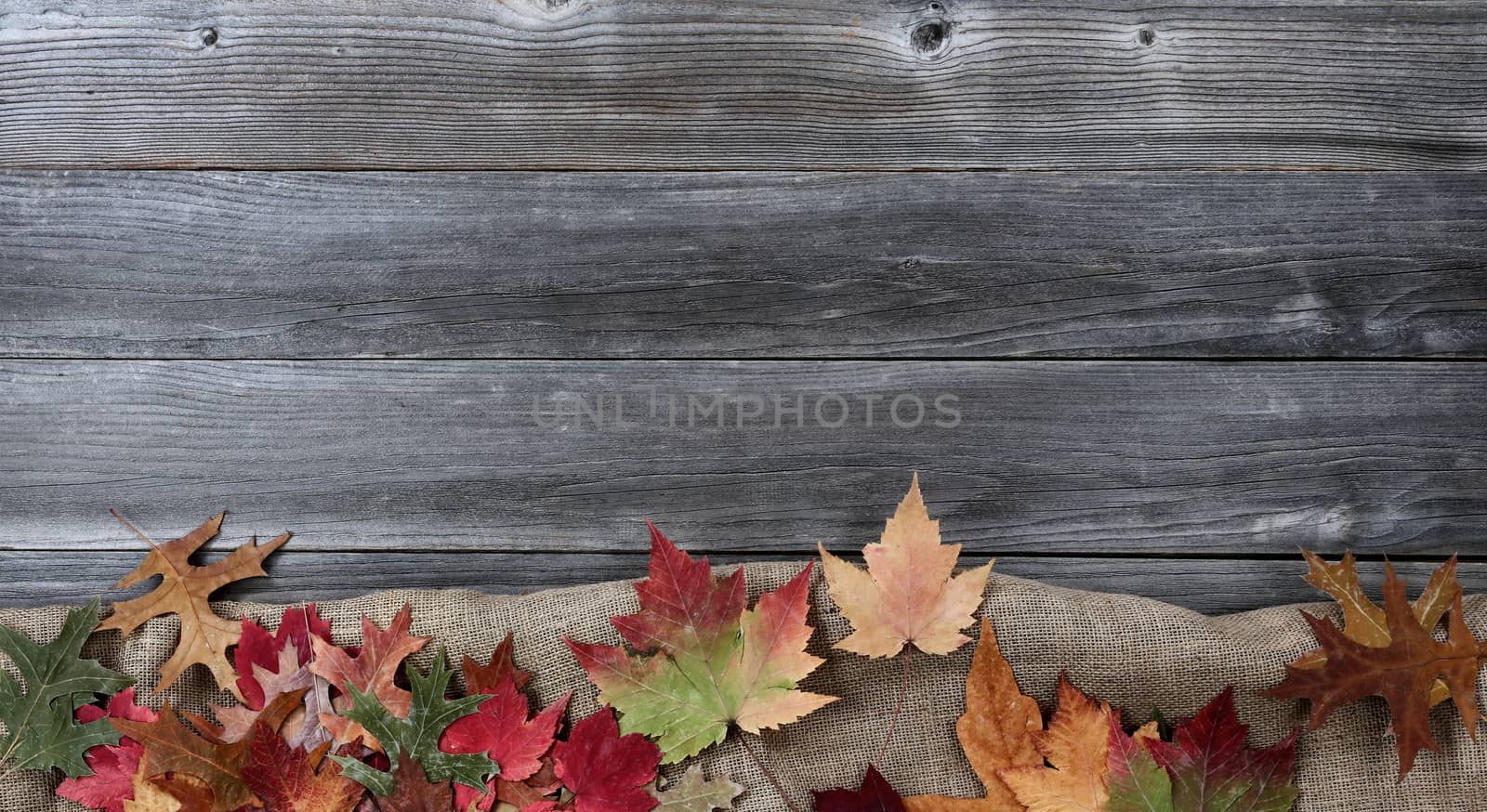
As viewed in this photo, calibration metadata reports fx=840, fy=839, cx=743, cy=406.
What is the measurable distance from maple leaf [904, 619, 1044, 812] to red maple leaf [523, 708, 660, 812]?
0.25 meters

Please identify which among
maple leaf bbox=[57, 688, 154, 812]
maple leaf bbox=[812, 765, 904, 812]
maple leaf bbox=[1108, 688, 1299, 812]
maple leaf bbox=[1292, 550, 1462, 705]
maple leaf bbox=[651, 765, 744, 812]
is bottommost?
maple leaf bbox=[57, 688, 154, 812]

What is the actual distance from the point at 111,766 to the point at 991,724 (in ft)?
2.74

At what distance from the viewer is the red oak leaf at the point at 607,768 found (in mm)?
759

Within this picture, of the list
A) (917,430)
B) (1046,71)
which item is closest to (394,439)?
(917,430)

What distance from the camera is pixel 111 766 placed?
80cm

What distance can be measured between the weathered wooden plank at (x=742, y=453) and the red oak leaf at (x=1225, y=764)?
189 mm

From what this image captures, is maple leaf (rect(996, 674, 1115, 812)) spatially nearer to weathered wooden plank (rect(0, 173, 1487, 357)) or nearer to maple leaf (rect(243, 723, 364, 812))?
weathered wooden plank (rect(0, 173, 1487, 357))

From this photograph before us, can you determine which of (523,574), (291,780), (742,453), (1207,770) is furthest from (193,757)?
(1207,770)

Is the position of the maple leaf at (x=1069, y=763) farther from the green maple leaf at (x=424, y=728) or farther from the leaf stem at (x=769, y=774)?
the green maple leaf at (x=424, y=728)

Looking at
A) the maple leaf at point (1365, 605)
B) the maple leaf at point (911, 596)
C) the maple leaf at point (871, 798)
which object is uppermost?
the maple leaf at point (1365, 605)

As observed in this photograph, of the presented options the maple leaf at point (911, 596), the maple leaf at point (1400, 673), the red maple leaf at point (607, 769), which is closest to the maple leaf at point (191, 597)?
the red maple leaf at point (607, 769)

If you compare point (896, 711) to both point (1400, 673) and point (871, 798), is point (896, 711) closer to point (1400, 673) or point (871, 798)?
point (871, 798)

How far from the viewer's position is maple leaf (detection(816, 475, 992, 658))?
77 cm

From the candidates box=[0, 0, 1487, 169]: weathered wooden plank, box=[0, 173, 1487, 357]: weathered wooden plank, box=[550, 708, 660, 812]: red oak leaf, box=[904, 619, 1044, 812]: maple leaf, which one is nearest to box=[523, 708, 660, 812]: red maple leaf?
box=[550, 708, 660, 812]: red oak leaf
